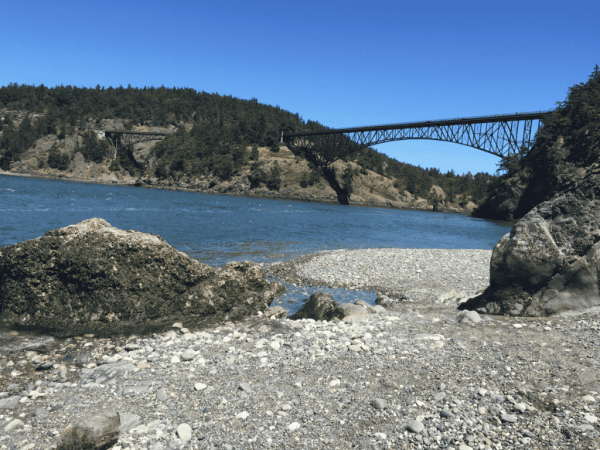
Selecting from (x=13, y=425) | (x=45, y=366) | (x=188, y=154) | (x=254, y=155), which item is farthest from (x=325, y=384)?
(x=188, y=154)

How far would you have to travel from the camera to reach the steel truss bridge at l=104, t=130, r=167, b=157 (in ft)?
511

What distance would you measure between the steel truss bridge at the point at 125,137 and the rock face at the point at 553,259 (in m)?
165

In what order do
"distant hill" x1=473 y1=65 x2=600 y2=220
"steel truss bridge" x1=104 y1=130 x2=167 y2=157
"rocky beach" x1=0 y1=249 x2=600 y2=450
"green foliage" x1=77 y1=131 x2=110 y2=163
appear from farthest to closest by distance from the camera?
"steel truss bridge" x1=104 y1=130 x2=167 y2=157 → "green foliage" x1=77 y1=131 x2=110 y2=163 → "distant hill" x1=473 y1=65 x2=600 y2=220 → "rocky beach" x1=0 y1=249 x2=600 y2=450

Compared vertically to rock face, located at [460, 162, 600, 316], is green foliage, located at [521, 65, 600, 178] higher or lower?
higher

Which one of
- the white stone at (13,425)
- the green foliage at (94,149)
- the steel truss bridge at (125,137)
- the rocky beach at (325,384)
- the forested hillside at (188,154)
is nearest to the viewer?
the rocky beach at (325,384)

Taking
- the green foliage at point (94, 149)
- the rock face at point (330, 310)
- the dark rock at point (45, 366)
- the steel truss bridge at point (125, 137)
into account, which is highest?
the steel truss bridge at point (125, 137)

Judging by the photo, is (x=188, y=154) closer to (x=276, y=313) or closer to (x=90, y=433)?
(x=276, y=313)

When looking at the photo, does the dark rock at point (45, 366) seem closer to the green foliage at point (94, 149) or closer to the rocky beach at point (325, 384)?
the rocky beach at point (325, 384)

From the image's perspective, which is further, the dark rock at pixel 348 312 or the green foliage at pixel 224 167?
the green foliage at pixel 224 167

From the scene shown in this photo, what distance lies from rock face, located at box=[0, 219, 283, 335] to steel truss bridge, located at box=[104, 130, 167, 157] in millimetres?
160122

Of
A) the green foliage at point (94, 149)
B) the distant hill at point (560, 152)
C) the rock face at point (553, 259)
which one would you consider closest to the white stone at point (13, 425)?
the rock face at point (553, 259)

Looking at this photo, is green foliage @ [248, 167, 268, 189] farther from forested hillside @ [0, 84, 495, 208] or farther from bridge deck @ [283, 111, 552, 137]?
bridge deck @ [283, 111, 552, 137]

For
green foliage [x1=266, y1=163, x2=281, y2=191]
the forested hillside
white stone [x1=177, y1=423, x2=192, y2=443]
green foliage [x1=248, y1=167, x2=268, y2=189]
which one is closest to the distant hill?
the forested hillside

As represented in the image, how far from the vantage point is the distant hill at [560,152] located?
56312mm
